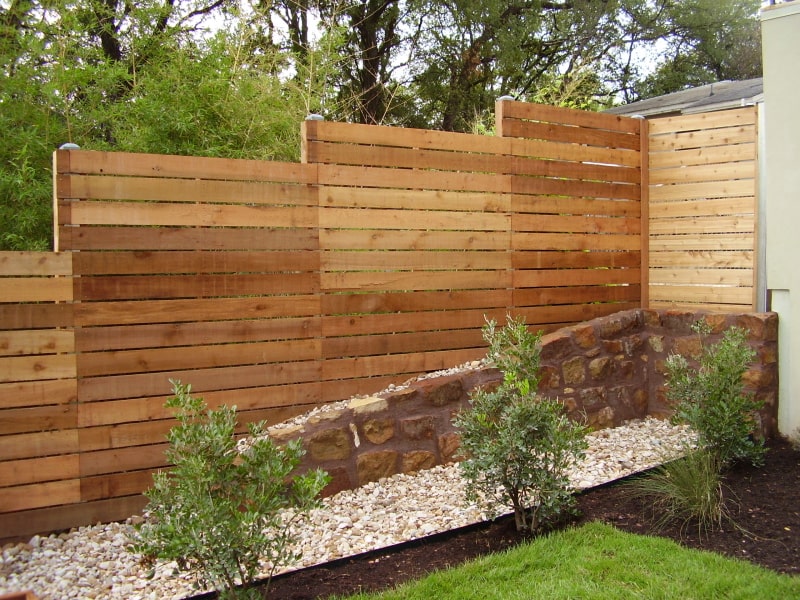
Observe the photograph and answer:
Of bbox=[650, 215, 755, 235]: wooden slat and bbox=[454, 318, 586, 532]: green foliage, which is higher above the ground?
bbox=[650, 215, 755, 235]: wooden slat

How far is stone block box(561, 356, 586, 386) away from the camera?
5160 mm

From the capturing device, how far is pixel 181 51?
514 centimetres

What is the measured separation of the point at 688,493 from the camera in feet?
11.8

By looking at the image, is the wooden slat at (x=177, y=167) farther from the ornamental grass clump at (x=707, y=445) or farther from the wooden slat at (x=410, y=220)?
the ornamental grass clump at (x=707, y=445)

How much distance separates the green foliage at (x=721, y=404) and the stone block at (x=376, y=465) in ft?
5.99

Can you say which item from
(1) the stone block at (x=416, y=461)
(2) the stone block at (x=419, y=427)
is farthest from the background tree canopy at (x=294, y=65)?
(1) the stone block at (x=416, y=461)

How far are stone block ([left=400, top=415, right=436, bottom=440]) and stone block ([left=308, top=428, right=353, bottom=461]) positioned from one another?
1.33 feet

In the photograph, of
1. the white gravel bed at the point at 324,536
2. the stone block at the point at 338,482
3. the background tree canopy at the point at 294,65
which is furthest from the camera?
the background tree canopy at the point at 294,65

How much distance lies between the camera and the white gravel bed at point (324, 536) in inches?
129

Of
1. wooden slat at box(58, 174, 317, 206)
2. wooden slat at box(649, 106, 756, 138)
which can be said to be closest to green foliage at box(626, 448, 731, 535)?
wooden slat at box(58, 174, 317, 206)

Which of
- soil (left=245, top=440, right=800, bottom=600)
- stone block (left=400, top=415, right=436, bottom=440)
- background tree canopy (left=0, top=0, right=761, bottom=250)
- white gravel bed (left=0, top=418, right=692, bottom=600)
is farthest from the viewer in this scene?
background tree canopy (left=0, top=0, right=761, bottom=250)

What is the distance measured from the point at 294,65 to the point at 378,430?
665 centimetres

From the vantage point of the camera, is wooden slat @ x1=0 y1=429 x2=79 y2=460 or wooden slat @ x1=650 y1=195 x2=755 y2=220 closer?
wooden slat @ x1=0 y1=429 x2=79 y2=460

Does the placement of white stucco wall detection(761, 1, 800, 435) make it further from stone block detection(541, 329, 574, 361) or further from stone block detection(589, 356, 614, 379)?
stone block detection(541, 329, 574, 361)
